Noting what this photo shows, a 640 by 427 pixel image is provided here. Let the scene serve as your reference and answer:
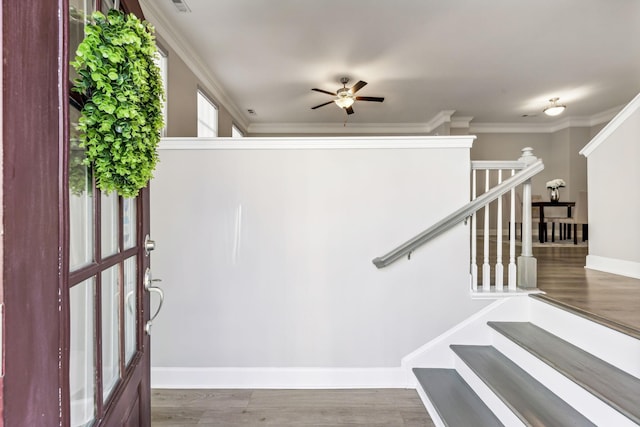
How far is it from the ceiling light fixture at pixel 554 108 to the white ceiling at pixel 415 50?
118 mm

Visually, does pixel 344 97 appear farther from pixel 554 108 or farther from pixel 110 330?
pixel 110 330

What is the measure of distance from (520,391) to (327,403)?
1.10 metres

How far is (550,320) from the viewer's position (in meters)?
1.91

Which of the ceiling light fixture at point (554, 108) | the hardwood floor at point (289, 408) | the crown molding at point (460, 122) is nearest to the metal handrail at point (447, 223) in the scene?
the hardwood floor at point (289, 408)

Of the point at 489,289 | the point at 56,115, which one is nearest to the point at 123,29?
the point at 56,115

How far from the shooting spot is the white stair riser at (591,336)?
1438mm

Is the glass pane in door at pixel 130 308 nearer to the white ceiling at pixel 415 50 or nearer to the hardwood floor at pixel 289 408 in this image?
the hardwood floor at pixel 289 408

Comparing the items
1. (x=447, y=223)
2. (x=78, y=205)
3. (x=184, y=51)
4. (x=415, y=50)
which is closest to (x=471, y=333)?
(x=447, y=223)

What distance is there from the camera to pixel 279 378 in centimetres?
216

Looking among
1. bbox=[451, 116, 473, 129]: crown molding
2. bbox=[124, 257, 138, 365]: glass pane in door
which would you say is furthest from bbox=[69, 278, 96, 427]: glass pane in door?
bbox=[451, 116, 473, 129]: crown molding

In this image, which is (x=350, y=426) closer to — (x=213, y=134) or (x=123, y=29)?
(x=123, y=29)

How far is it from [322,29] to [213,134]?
237 centimetres

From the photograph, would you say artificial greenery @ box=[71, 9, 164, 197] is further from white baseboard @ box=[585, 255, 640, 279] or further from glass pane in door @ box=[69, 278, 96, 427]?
white baseboard @ box=[585, 255, 640, 279]

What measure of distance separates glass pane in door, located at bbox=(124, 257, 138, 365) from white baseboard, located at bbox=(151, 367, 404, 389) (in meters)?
1.27
